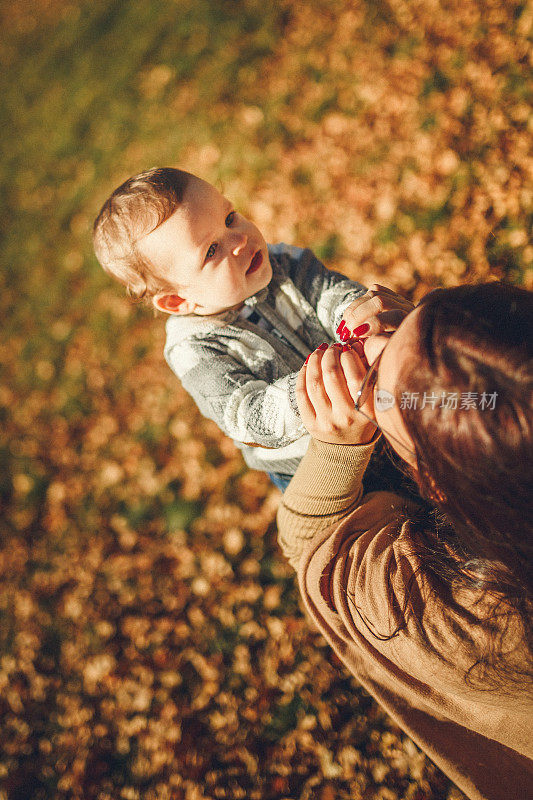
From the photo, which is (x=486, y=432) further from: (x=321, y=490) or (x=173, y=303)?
(x=173, y=303)

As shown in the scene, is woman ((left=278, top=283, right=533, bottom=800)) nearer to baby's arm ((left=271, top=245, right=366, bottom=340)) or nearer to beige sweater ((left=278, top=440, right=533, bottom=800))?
beige sweater ((left=278, top=440, right=533, bottom=800))

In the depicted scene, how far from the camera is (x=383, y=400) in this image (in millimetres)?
1172

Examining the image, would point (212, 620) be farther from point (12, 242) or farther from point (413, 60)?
point (12, 242)

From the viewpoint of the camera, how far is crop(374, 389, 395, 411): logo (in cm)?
113

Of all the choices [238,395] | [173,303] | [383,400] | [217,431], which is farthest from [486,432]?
[217,431]

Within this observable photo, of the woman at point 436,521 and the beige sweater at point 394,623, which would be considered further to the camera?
the beige sweater at point 394,623

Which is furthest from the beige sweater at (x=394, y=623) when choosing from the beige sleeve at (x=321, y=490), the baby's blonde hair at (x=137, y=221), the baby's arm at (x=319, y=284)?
the baby's blonde hair at (x=137, y=221)

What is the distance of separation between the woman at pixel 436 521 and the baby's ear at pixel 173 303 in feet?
2.32

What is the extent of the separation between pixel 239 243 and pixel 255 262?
4.7 inches

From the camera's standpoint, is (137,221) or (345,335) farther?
(137,221)

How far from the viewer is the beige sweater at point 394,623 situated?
1.29 m

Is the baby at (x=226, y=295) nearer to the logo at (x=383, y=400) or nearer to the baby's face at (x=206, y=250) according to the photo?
the baby's face at (x=206, y=250)

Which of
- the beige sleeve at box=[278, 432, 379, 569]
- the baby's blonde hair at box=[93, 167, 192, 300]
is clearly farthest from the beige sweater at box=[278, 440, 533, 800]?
the baby's blonde hair at box=[93, 167, 192, 300]

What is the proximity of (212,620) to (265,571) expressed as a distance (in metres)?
0.46
